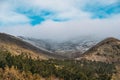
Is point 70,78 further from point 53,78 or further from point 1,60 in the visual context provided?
point 1,60

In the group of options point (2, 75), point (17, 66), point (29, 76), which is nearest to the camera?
point (2, 75)

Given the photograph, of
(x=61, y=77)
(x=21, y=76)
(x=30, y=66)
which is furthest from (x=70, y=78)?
(x=21, y=76)

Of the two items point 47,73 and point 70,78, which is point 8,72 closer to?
point 47,73

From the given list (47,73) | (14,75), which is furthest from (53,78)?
(14,75)

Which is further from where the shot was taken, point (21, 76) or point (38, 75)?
point (38, 75)

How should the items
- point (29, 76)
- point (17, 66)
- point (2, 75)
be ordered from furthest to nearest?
point (17, 66), point (29, 76), point (2, 75)

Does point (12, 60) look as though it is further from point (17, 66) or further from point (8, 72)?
point (8, 72)

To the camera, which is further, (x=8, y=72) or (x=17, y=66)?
(x=17, y=66)
